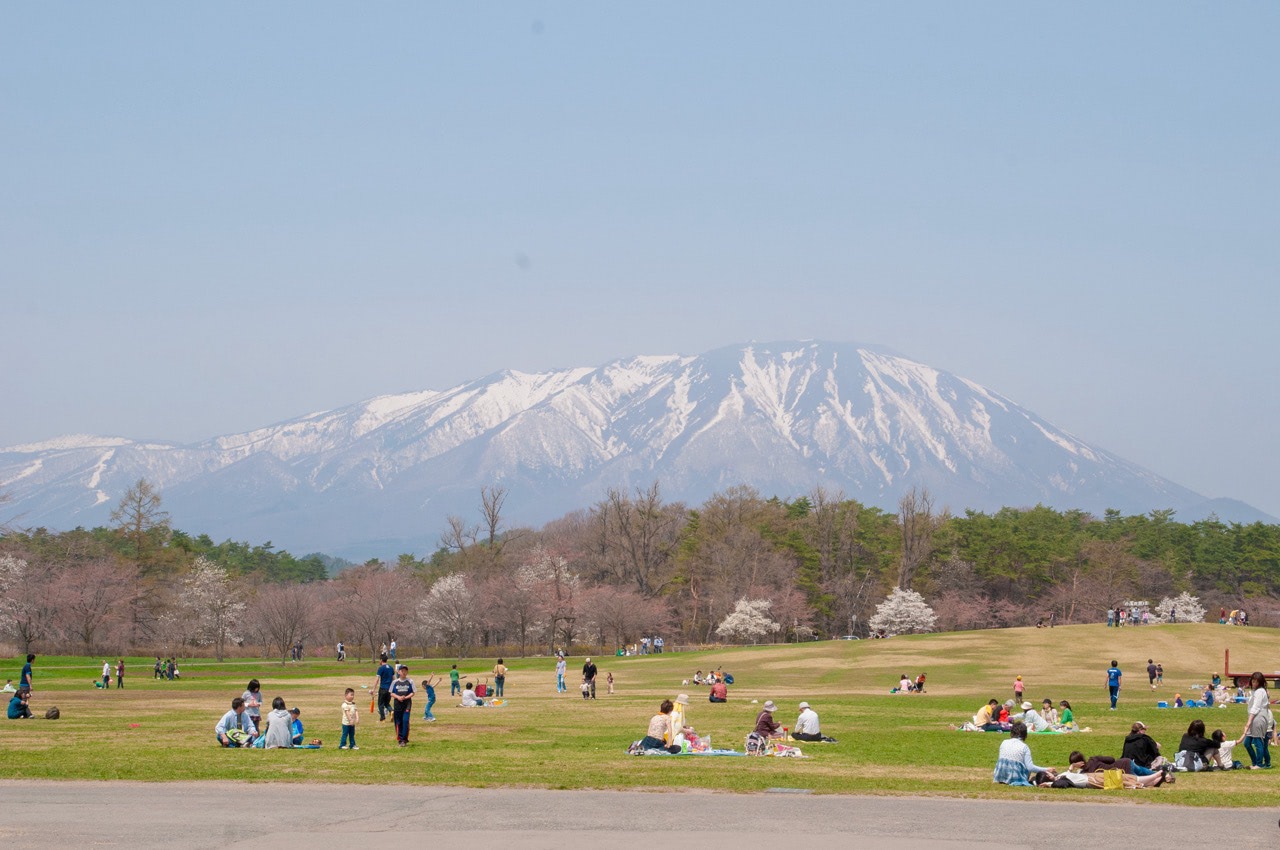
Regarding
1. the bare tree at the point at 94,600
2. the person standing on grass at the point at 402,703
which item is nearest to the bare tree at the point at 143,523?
the bare tree at the point at 94,600

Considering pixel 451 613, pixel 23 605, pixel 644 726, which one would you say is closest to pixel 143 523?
pixel 23 605

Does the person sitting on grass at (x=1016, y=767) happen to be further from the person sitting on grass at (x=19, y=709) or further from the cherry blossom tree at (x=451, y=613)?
the cherry blossom tree at (x=451, y=613)

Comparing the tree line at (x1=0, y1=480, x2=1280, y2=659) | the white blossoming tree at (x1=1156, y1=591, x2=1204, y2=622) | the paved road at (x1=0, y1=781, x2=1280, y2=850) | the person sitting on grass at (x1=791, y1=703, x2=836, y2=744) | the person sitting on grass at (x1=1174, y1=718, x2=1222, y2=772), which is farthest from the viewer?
the white blossoming tree at (x1=1156, y1=591, x2=1204, y2=622)

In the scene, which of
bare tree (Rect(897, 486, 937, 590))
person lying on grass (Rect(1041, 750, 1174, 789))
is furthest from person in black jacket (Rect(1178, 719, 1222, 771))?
bare tree (Rect(897, 486, 937, 590))

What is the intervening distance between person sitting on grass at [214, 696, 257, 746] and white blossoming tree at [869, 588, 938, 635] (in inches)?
4072

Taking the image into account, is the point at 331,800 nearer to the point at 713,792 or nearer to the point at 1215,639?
the point at 713,792

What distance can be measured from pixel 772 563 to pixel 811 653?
49.8 meters

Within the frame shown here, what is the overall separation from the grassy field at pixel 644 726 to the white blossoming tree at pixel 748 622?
4484 cm

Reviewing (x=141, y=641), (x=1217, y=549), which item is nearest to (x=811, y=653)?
(x=141, y=641)

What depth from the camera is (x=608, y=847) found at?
58.0ft

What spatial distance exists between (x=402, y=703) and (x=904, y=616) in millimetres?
104555

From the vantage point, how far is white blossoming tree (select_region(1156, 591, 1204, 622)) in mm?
128250

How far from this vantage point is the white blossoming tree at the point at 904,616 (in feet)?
424

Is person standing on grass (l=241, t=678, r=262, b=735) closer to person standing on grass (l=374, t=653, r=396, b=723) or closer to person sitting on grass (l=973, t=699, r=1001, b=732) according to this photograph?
person standing on grass (l=374, t=653, r=396, b=723)
